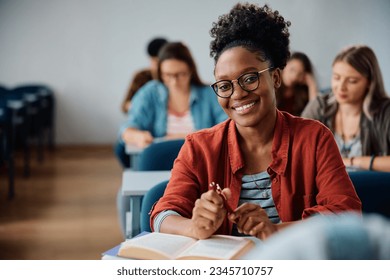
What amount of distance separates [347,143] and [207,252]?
4.60ft

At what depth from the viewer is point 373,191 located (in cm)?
177

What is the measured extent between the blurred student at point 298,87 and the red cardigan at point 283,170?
63 centimetres

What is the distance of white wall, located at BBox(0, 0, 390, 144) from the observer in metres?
1.76

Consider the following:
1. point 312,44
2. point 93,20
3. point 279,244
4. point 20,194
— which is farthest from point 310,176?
point 20,194

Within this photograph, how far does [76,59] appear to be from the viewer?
275 centimetres

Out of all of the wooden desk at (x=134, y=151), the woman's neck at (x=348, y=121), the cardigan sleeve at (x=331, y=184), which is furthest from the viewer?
the wooden desk at (x=134, y=151)

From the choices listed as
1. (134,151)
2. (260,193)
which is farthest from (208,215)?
(134,151)

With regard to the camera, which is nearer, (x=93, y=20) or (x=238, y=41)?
(x=238, y=41)

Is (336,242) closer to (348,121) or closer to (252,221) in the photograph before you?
(252,221)

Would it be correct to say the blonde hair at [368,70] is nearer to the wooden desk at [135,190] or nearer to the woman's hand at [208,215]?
the wooden desk at [135,190]

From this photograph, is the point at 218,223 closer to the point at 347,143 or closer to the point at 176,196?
the point at 176,196

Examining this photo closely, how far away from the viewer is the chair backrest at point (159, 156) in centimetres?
237

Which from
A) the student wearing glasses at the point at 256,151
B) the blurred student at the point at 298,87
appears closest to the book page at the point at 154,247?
the student wearing glasses at the point at 256,151
